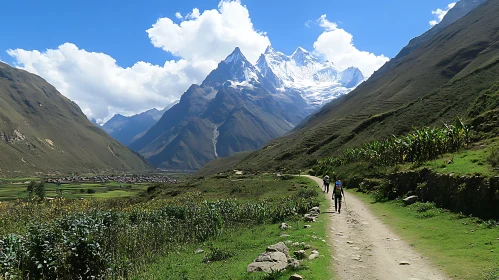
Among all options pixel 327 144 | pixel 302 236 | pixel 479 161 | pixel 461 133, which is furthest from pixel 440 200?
pixel 327 144

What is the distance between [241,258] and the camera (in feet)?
62.7

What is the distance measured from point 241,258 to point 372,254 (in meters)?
7.28

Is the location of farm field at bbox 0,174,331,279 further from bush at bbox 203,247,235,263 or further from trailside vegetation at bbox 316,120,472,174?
trailside vegetation at bbox 316,120,472,174

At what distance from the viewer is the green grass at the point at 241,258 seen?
48.0 feet

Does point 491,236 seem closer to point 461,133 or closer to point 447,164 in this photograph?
point 447,164

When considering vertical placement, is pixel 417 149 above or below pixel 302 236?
above

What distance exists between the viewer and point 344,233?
68.7 feet

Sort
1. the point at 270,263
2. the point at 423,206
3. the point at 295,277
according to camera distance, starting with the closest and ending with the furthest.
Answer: the point at 295,277 < the point at 270,263 < the point at 423,206

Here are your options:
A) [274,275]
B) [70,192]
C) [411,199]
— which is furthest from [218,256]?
[70,192]

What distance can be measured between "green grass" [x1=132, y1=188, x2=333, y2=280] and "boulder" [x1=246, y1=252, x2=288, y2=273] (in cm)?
43

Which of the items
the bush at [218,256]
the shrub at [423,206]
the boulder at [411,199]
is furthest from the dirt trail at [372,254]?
the bush at [218,256]

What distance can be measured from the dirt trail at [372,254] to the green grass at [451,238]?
2.01ft

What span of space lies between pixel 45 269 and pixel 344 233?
17.9 meters

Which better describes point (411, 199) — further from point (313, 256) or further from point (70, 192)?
point (70, 192)
